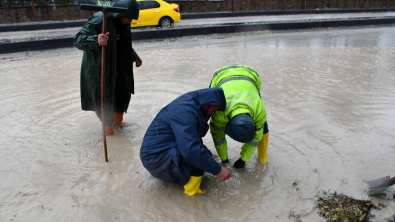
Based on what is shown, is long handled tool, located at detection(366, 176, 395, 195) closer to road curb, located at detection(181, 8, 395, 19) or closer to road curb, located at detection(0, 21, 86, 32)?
road curb, located at detection(0, 21, 86, 32)

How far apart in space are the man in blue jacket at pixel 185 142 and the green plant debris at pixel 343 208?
82 cm

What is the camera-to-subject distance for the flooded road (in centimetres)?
249

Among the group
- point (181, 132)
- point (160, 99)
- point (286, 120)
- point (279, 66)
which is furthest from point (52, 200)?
point (279, 66)

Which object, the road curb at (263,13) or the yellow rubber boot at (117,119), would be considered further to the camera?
the road curb at (263,13)

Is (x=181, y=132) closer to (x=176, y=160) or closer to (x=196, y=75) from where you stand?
(x=176, y=160)

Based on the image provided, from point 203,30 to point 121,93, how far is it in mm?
7806

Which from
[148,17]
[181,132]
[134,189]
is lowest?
[134,189]

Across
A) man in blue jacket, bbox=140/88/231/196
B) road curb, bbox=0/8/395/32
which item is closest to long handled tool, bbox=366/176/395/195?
man in blue jacket, bbox=140/88/231/196

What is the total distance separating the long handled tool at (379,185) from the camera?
2485 mm

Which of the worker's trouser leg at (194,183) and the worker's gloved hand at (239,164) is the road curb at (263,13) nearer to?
the worker's gloved hand at (239,164)

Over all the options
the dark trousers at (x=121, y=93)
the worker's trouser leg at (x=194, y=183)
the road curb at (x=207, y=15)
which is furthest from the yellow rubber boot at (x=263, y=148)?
the road curb at (x=207, y=15)

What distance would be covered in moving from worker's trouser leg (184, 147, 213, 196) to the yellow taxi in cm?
1026

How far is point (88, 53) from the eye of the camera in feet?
10.6

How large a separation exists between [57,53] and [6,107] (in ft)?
13.2
